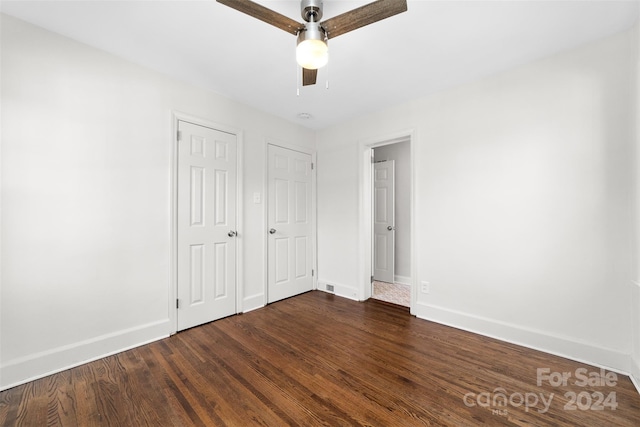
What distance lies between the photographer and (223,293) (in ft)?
9.41

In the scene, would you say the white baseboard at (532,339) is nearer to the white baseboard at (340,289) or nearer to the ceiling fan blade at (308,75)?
the white baseboard at (340,289)

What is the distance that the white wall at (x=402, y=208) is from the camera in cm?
433

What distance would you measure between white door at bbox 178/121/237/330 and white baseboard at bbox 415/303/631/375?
7.31 ft

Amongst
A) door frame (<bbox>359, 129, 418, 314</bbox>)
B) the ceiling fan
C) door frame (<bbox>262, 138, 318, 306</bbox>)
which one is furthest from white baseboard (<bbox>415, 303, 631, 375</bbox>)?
the ceiling fan

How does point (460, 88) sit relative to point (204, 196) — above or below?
above

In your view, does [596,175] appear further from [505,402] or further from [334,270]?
[334,270]

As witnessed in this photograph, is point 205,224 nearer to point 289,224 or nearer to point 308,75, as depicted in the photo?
point 289,224

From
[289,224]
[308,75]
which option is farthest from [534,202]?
[289,224]

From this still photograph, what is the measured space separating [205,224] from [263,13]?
201cm

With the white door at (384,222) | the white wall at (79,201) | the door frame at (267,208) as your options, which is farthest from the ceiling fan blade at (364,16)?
the white door at (384,222)

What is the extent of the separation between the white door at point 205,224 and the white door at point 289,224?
57 cm

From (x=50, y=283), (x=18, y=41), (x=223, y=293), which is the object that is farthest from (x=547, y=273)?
(x=18, y=41)

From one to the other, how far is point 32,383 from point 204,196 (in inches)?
71.2

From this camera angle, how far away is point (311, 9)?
1.52 meters
